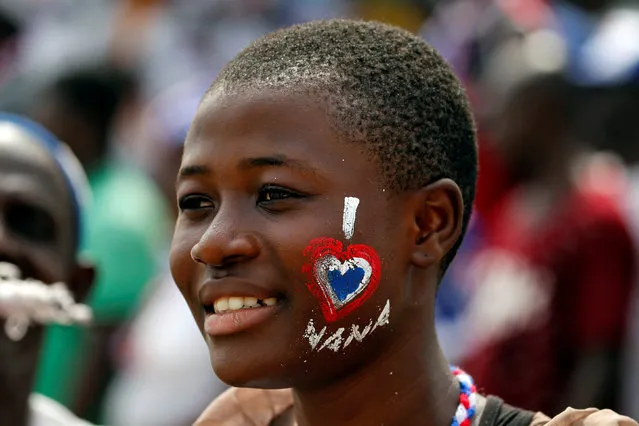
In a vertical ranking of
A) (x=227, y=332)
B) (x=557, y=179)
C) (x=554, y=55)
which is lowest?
(x=227, y=332)

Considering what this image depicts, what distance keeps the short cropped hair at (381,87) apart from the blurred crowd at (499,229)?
5.04ft

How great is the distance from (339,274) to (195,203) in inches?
15.9

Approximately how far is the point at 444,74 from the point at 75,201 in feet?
5.12

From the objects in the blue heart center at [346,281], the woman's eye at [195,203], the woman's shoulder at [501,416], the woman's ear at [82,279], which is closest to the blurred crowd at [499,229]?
the woman's ear at [82,279]

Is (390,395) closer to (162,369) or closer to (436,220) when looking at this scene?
(436,220)

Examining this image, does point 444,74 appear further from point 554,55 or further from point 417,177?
point 554,55

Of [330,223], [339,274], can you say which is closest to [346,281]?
[339,274]

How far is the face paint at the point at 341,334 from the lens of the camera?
2697mm

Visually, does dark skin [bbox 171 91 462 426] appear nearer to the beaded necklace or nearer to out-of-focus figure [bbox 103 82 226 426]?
the beaded necklace

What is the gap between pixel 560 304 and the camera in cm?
505

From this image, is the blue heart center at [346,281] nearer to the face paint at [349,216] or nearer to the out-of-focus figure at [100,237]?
the face paint at [349,216]

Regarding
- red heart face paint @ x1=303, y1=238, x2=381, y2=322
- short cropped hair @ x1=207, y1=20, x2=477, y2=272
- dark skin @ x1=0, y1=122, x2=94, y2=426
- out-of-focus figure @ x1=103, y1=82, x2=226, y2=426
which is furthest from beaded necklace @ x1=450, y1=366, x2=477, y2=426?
out-of-focus figure @ x1=103, y1=82, x2=226, y2=426

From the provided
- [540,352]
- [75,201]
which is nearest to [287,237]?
[75,201]

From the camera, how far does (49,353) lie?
5430 millimetres
